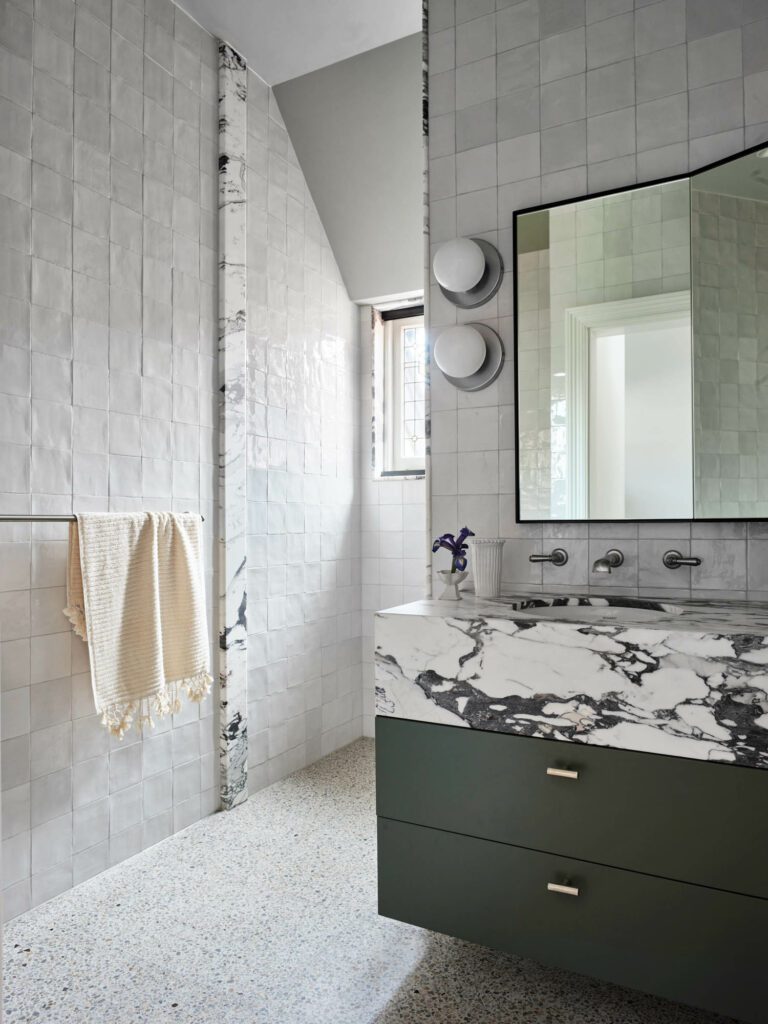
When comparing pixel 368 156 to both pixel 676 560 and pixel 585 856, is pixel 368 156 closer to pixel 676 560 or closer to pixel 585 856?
pixel 676 560

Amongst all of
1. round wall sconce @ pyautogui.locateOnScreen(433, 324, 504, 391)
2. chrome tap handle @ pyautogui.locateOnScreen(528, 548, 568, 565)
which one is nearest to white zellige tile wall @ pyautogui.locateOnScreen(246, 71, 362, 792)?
round wall sconce @ pyautogui.locateOnScreen(433, 324, 504, 391)

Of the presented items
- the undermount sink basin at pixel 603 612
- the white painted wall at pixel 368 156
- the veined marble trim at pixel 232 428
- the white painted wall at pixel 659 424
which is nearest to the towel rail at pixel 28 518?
the veined marble trim at pixel 232 428

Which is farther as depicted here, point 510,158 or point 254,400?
point 254,400

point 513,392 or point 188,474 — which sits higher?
point 513,392

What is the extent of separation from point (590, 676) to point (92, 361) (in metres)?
1.63

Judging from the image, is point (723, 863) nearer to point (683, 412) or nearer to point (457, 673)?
point (457, 673)

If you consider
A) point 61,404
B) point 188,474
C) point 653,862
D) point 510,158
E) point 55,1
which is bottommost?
point 653,862

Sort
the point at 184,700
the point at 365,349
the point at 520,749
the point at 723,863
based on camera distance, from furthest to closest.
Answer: the point at 365,349 < the point at 184,700 < the point at 520,749 < the point at 723,863

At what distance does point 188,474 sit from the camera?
2.46 m

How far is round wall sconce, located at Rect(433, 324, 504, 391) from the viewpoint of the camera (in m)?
2.10

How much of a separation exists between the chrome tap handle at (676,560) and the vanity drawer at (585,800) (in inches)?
23.6

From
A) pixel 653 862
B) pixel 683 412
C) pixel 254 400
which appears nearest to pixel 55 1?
pixel 254 400

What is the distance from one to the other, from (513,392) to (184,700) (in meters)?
1.48

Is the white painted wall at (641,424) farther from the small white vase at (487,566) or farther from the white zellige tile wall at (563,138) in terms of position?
the small white vase at (487,566)
